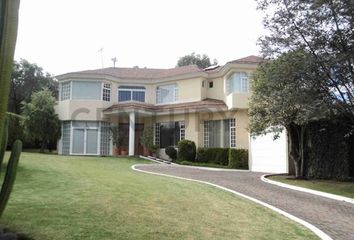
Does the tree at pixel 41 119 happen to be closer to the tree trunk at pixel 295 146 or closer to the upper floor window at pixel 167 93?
the upper floor window at pixel 167 93

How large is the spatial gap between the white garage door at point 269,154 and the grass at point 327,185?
12.8 feet

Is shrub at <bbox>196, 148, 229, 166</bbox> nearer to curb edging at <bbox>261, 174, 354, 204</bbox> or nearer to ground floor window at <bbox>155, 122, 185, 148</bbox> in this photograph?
ground floor window at <bbox>155, 122, 185, 148</bbox>

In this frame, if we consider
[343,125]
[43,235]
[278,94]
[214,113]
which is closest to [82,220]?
[43,235]

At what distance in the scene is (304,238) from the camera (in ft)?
27.5

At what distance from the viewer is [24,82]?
4028 cm

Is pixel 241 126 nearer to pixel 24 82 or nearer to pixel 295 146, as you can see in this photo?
pixel 295 146

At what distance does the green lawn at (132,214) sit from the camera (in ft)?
25.0

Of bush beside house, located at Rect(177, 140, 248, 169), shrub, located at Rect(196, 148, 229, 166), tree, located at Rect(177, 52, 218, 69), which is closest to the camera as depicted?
bush beside house, located at Rect(177, 140, 248, 169)

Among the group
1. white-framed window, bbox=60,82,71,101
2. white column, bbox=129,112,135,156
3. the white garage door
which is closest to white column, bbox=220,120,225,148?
the white garage door

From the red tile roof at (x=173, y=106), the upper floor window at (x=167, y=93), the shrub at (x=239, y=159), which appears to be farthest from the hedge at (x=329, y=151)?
the upper floor window at (x=167, y=93)

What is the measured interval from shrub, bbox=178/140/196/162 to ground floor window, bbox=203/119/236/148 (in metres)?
1.89

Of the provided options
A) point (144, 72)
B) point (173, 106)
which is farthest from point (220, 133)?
point (144, 72)

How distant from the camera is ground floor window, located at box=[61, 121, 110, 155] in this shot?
108 ft

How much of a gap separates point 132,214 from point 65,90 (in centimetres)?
2658
